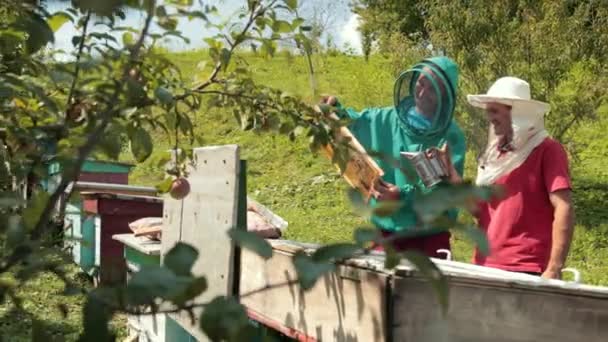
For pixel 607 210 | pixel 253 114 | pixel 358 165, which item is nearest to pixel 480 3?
pixel 607 210

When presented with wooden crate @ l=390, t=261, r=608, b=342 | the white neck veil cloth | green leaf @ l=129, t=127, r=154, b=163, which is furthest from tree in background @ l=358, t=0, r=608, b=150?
green leaf @ l=129, t=127, r=154, b=163

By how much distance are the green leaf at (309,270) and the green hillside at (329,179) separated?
5539 millimetres

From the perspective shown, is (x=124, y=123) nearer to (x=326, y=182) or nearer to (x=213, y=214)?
(x=213, y=214)

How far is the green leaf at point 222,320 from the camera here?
0.75 m

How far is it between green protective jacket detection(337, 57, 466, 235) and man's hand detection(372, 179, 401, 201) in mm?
94

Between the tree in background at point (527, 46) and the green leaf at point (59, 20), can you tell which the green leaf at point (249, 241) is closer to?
the green leaf at point (59, 20)

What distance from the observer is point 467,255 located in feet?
23.9

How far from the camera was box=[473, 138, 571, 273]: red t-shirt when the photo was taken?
2.82 meters

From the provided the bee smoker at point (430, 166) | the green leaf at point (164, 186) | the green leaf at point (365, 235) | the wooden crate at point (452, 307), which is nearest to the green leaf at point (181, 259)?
the green leaf at point (365, 235)

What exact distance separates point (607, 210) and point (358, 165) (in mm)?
6978

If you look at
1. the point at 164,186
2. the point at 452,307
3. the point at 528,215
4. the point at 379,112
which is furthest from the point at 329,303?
the point at 379,112

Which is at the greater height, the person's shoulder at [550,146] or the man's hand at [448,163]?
the person's shoulder at [550,146]

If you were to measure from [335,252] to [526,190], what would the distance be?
7.30ft

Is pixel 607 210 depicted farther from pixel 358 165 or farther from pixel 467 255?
pixel 358 165
